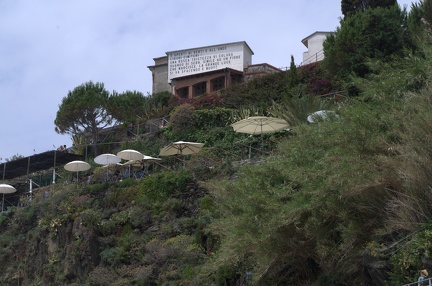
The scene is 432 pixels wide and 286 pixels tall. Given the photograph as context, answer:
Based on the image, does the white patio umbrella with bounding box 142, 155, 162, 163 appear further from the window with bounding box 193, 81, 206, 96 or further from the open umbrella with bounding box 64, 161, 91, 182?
the window with bounding box 193, 81, 206, 96

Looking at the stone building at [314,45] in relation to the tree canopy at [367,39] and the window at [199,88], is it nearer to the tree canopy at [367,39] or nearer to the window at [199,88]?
the window at [199,88]

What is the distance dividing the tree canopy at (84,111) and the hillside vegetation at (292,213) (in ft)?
37.1

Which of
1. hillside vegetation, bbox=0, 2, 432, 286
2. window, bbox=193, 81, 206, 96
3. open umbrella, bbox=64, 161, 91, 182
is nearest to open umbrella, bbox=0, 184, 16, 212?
open umbrella, bbox=64, 161, 91, 182

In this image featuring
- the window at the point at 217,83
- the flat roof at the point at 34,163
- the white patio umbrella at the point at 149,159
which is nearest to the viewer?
the white patio umbrella at the point at 149,159

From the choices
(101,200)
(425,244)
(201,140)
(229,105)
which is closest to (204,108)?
(229,105)

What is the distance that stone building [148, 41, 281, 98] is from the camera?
42.2m

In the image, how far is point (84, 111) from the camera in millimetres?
38344

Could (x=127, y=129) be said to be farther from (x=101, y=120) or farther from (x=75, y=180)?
(x=75, y=180)

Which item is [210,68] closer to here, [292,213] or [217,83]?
[217,83]

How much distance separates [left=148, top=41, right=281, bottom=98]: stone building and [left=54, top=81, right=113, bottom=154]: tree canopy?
5.98m

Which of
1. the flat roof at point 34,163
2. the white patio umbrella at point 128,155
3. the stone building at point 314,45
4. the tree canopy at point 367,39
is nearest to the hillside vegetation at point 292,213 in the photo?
the white patio umbrella at point 128,155

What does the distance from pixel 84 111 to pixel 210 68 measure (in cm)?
830

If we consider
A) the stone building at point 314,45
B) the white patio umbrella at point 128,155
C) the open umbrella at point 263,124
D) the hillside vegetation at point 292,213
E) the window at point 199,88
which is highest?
the stone building at point 314,45

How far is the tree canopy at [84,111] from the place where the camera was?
124 ft
